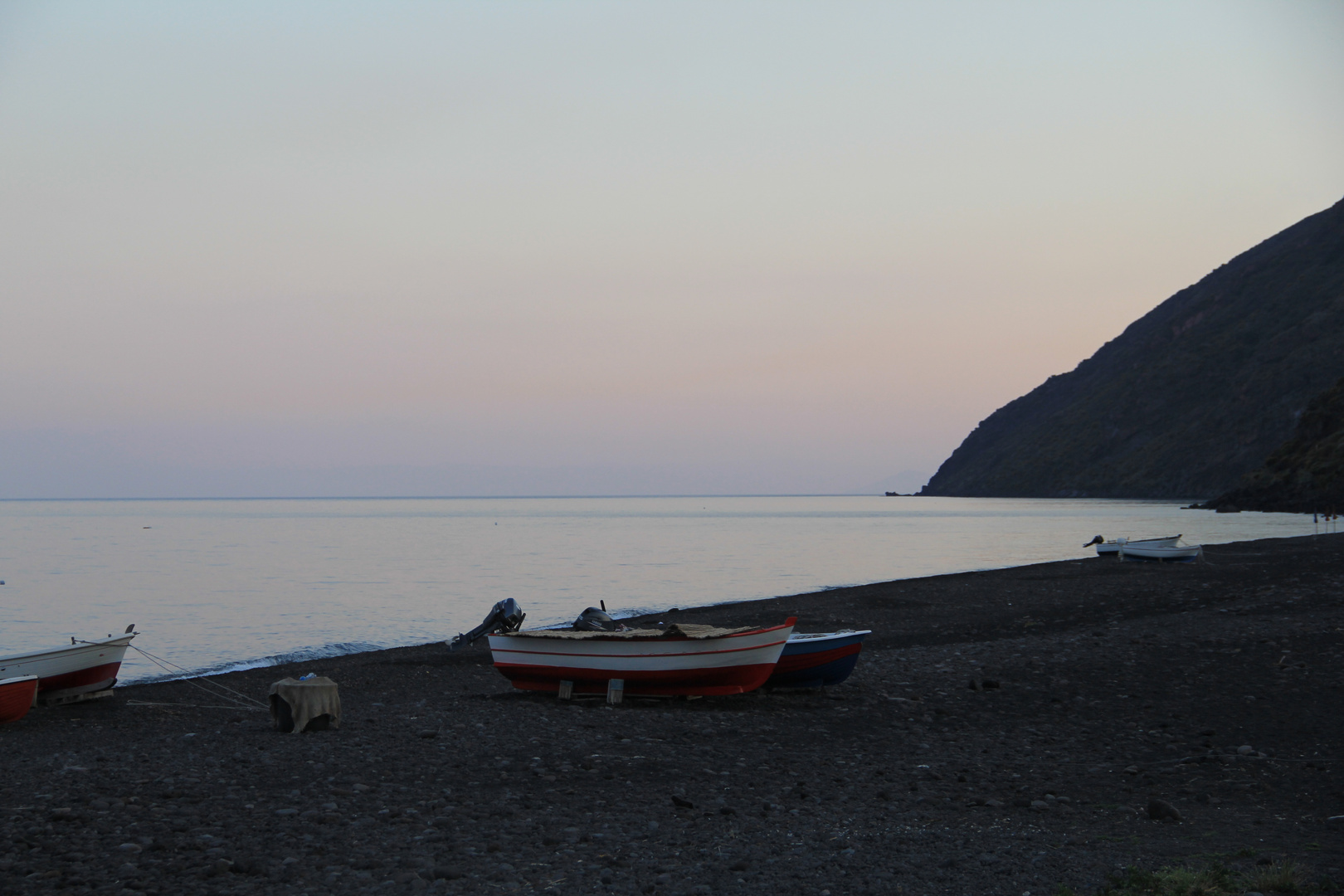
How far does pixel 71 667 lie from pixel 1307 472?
10745 cm

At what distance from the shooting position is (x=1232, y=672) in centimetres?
1562

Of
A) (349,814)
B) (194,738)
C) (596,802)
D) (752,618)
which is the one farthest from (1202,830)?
(752,618)

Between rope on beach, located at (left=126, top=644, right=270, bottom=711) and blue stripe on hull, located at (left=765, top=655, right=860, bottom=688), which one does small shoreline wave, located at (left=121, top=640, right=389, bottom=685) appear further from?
blue stripe on hull, located at (left=765, top=655, right=860, bottom=688)

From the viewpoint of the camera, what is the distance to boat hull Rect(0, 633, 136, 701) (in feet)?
54.7

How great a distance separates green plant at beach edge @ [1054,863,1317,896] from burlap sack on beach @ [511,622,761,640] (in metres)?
8.46


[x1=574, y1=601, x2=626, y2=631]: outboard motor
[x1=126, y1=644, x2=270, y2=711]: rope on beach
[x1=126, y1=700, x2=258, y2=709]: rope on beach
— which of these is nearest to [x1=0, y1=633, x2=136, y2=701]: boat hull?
[x1=126, y1=644, x2=270, y2=711]: rope on beach

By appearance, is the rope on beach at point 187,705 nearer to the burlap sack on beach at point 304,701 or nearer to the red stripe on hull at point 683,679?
the burlap sack on beach at point 304,701

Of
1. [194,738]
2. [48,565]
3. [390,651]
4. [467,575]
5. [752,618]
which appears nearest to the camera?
[194,738]

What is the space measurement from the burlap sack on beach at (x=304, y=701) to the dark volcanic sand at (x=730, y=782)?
0.33m

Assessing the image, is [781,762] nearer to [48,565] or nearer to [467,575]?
[467,575]

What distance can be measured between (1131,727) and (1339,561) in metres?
27.4

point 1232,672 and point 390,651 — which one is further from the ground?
point 1232,672

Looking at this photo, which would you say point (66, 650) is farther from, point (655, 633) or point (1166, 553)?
point (1166, 553)

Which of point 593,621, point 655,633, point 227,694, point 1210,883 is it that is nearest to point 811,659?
point 655,633
